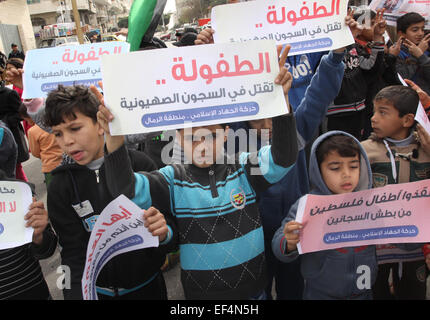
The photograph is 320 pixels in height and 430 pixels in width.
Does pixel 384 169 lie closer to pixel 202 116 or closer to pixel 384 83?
pixel 202 116

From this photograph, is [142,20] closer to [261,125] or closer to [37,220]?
[261,125]

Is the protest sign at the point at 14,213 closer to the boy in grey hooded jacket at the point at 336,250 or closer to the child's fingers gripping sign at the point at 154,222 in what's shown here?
the child's fingers gripping sign at the point at 154,222

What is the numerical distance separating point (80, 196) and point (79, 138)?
0.27m

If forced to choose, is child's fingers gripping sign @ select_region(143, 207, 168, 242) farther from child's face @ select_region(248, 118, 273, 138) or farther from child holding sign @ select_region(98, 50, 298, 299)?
child's face @ select_region(248, 118, 273, 138)

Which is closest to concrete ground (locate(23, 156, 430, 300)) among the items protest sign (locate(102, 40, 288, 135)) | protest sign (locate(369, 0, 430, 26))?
protest sign (locate(102, 40, 288, 135))

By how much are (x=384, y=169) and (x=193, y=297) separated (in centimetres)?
128

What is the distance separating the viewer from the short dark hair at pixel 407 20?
3.02m

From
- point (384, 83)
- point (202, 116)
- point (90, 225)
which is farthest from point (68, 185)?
point (384, 83)

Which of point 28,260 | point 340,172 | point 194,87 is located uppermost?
point 194,87

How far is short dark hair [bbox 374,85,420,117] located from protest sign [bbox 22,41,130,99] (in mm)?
1814

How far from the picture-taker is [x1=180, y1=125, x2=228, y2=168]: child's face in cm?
143

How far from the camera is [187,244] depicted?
4.77 ft

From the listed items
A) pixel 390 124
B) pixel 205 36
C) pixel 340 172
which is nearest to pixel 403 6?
pixel 390 124

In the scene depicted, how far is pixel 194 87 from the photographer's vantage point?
1328 millimetres
